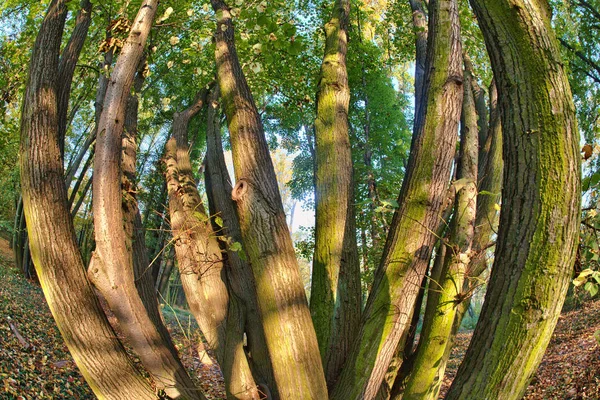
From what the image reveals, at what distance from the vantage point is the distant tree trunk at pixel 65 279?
110 inches

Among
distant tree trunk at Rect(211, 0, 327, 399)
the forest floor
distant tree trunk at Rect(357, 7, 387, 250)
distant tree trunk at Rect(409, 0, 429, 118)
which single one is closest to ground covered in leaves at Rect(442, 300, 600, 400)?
the forest floor

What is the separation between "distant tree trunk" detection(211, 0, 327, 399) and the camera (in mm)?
2738

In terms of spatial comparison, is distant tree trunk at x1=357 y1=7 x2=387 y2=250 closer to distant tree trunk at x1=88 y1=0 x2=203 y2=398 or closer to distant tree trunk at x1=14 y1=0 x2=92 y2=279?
distant tree trunk at x1=14 y1=0 x2=92 y2=279

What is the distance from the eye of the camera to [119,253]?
291cm

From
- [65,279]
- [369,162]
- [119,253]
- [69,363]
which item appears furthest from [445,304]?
[369,162]

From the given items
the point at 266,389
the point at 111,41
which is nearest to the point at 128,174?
the point at 111,41

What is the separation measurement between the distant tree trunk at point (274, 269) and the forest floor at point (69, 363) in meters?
1.27

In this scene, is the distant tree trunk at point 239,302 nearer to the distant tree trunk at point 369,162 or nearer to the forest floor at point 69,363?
the forest floor at point 69,363

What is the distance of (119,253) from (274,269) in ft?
3.07

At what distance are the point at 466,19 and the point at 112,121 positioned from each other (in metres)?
5.09

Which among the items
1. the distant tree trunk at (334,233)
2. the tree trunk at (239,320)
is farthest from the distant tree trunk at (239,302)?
the distant tree trunk at (334,233)

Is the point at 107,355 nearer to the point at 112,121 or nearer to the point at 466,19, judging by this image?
the point at 112,121

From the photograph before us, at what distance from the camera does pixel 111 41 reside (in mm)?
3424

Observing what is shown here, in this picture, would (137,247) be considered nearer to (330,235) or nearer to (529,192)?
(330,235)
